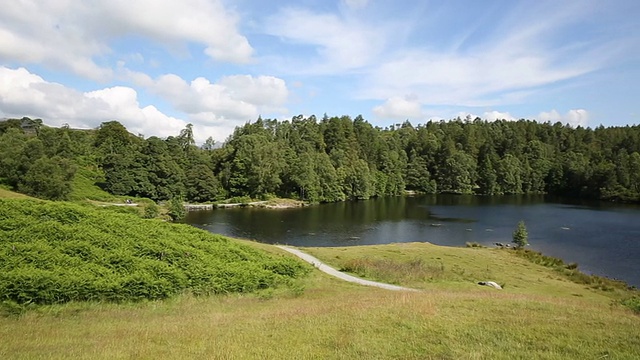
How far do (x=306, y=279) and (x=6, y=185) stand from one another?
259ft

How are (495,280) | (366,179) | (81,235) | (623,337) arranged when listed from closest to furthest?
(623,337), (81,235), (495,280), (366,179)

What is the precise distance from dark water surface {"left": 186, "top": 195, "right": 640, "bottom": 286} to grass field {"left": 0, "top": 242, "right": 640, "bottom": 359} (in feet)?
133

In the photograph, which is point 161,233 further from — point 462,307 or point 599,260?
point 599,260

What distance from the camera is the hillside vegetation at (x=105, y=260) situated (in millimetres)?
15656

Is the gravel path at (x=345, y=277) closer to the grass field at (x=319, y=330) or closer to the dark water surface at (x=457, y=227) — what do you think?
the grass field at (x=319, y=330)

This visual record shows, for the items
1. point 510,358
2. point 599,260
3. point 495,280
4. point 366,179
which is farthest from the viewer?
point 366,179

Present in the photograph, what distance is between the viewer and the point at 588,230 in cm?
7475

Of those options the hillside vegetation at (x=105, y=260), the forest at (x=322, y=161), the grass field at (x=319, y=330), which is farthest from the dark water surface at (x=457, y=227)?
the grass field at (x=319, y=330)

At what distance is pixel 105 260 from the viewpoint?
1809 centimetres

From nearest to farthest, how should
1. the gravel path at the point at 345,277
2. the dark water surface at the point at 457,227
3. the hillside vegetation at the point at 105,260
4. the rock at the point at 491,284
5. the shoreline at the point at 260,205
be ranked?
the hillside vegetation at the point at 105,260 → the gravel path at the point at 345,277 → the rock at the point at 491,284 → the dark water surface at the point at 457,227 → the shoreline at the point at 260,205

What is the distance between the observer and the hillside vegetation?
15.7 metres

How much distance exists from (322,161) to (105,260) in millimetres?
111631

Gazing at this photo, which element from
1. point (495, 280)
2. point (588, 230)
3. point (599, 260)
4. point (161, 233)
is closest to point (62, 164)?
point (161, 233)

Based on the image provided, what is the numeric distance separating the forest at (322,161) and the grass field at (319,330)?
69.7 meters
